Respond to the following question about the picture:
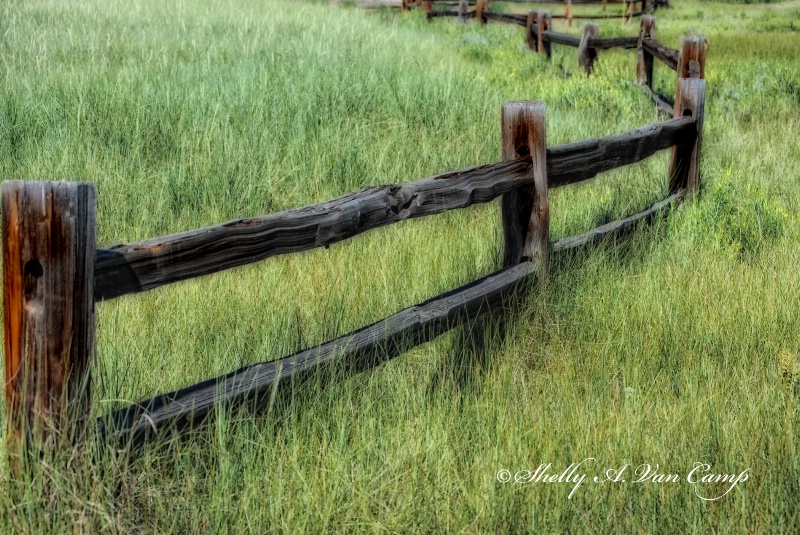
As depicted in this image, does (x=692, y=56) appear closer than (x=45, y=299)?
No

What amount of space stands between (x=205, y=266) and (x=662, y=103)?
8117 millimetres

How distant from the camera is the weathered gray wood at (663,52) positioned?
9.30m

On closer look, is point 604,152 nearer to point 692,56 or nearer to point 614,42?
point 692,56

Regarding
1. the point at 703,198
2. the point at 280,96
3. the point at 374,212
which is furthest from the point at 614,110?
the point at 374,212

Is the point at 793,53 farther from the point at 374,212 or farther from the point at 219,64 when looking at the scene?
the point at 374,212

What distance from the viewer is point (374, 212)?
3066mm

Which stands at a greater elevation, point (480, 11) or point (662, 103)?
point (480, 11)

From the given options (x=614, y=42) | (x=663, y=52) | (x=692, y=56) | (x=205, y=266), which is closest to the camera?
(x=205, y=266)

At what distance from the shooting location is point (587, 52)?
12.7m

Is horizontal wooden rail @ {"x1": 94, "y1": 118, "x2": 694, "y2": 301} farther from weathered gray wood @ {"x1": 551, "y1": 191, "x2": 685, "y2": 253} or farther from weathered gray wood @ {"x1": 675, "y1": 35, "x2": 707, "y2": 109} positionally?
weathered gray wood @ {"x1": 675, "y1": 35, "x2": 707, "y2": 109}

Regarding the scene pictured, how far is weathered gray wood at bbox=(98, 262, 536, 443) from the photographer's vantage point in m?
2.35

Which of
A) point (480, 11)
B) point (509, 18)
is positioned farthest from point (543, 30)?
point (480, 11)

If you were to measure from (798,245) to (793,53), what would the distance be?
47.9 feet

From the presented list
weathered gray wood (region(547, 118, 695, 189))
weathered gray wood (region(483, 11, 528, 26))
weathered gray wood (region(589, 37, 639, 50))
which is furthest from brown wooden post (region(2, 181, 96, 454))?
weathered gray wood (region(483, 11, 528, 26))
